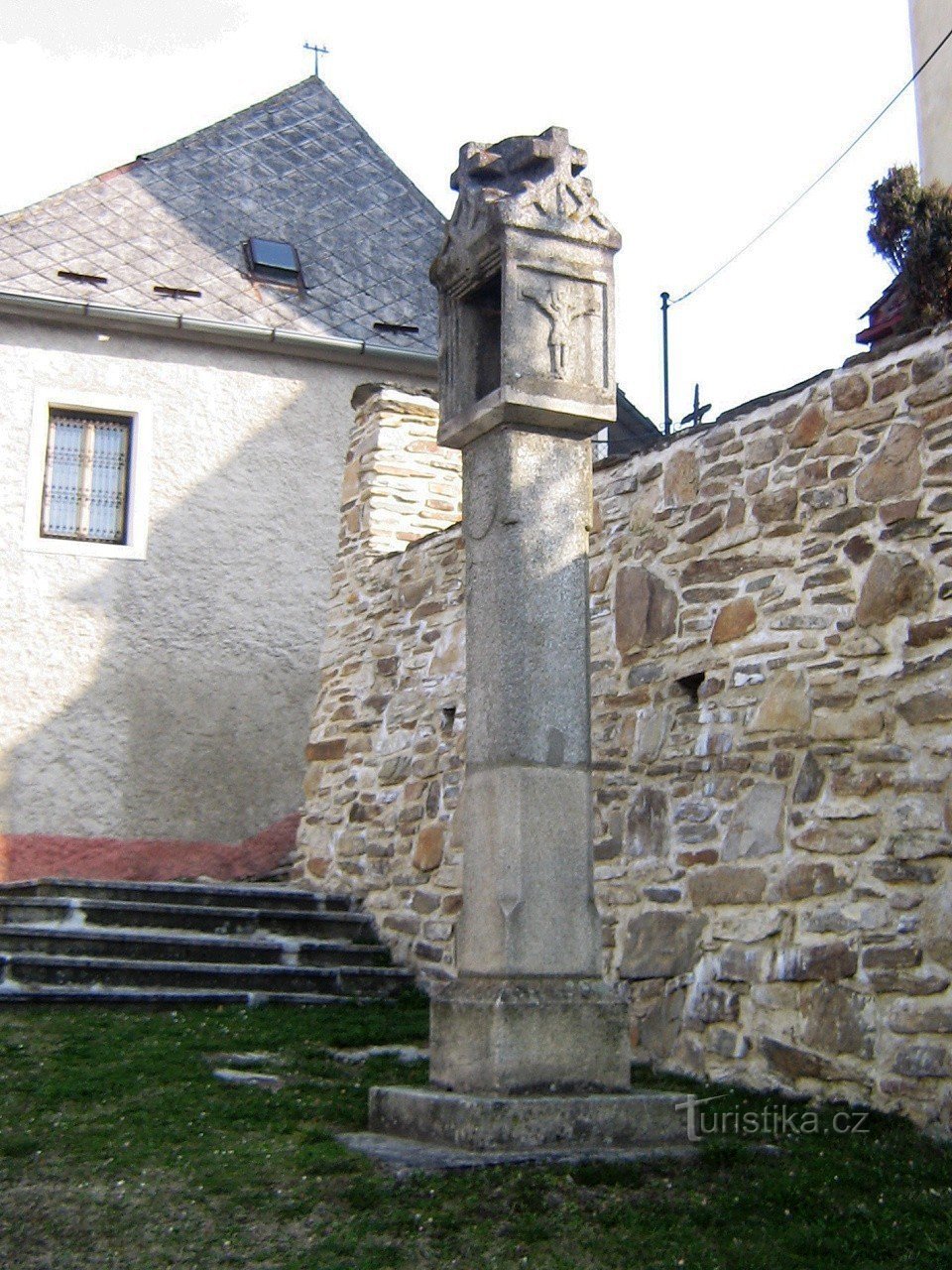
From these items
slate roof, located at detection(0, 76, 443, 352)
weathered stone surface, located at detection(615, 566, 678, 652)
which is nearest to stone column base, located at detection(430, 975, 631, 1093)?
weathered stone surface, located at detection(615, 566, 678, 652)

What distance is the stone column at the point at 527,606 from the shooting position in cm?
512

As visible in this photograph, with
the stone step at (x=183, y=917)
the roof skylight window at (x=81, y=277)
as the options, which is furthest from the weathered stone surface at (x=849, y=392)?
the roof skylight window at (x=81, y=277)

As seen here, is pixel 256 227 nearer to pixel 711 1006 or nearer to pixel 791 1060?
pixel 711 1006

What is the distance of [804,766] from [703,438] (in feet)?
5.52

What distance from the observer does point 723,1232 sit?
14.1 ft

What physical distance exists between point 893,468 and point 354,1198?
11.4 ft

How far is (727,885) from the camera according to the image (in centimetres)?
661

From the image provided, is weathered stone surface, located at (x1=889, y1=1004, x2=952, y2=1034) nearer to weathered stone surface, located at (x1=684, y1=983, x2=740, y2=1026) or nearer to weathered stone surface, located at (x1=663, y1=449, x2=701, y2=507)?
weathered stone surface, located at (x1=684, y1=983, x2=740, y2=1026)

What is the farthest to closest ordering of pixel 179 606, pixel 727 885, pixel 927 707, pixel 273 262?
pixel 273 262 → pixel 179 606 → pixel 727 885 → pixel 927 707

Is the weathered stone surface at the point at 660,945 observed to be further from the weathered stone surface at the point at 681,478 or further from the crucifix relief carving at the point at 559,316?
the crucifix relief carving at the point at 559,316

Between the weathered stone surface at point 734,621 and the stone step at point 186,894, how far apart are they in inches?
132

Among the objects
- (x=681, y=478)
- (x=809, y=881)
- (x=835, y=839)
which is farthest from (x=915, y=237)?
(x=809, y=881)

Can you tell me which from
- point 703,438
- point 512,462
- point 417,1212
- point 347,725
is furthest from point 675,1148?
point 347,725

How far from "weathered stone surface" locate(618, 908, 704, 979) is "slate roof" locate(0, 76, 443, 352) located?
6.98 metres
